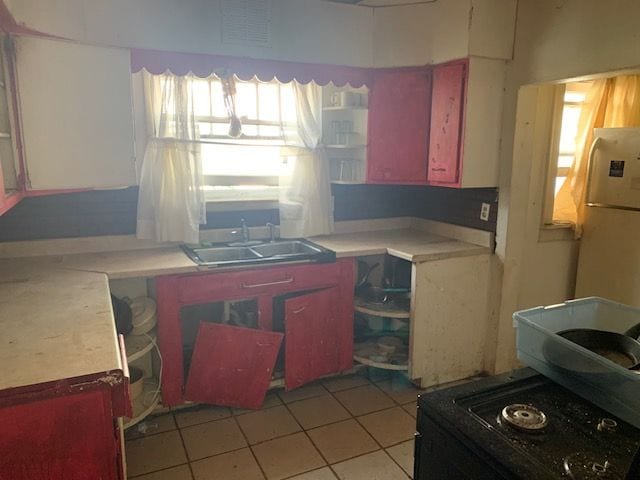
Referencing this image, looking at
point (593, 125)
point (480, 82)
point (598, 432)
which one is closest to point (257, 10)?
point (480, 82)

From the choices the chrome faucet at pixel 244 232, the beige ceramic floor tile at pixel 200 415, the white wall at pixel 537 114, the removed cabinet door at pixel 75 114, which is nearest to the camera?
the removed cabinet door at pixel 75 114

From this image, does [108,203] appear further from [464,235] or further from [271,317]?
[464,235]

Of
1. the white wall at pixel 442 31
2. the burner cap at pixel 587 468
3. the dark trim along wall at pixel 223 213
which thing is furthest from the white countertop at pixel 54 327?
the white wall at pixel 442 31

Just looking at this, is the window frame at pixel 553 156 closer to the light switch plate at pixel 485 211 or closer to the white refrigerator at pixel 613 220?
the white refrigerator at pixel 613 220

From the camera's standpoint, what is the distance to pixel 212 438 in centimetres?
229

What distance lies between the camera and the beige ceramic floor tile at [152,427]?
7.63 ft

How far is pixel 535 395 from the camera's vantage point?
3.51 ft

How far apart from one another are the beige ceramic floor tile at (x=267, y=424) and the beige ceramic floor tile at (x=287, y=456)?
0.05m

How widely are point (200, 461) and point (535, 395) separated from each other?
5.37ft

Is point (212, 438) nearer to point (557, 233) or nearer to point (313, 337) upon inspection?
point (313, 337)

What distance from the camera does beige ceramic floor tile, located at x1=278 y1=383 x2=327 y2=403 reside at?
2.65 metres

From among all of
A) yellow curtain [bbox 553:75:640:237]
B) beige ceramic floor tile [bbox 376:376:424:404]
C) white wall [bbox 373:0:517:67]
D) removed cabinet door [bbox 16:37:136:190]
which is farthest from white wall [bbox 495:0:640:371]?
removed cabinet door [bbox 16:37:136:190]

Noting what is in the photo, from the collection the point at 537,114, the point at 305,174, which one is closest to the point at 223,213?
the point at 305,174

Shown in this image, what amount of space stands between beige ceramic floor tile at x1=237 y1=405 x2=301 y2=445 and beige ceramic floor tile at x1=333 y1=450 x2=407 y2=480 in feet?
1.17
